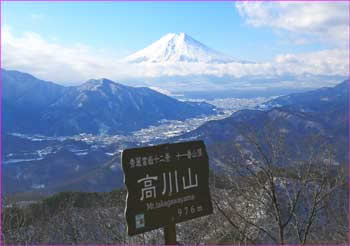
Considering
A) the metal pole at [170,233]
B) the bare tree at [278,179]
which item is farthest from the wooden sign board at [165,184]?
the bare tree at [278,179]

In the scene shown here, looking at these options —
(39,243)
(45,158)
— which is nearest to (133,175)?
(39,243)

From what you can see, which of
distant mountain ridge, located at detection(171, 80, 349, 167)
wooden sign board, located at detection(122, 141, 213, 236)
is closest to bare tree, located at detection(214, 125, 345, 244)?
distant mountain ridge, located at detection(171, 80, 349, 167)

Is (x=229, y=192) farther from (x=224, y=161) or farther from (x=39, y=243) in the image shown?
(x=39, y=243)

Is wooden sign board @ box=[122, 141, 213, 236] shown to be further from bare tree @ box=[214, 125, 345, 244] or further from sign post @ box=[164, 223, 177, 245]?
bare tree @ box=[214, 125, 345, 244]

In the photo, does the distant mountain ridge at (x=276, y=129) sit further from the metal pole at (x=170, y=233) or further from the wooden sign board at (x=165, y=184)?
the metal pole at (x=170, y=233)

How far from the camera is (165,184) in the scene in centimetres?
489

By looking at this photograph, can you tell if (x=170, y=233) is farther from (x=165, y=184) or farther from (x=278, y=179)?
(x=278, y=179)

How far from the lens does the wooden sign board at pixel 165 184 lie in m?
4.65

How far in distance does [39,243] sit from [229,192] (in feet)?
30.0

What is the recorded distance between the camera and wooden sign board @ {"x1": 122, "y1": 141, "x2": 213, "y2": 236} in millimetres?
4652

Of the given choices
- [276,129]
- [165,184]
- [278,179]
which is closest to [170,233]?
[165,184]

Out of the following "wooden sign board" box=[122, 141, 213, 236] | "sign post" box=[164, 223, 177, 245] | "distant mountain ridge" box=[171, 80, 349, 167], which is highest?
"wooden sign board" box=[122, 141, 213, 236]

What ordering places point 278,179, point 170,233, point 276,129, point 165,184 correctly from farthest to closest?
point 276,129, point 278,179, point 170,233, point 165,184

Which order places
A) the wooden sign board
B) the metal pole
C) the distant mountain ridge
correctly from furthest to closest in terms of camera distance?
the distant mountain ridge
the metal pole
the wooden sign board
